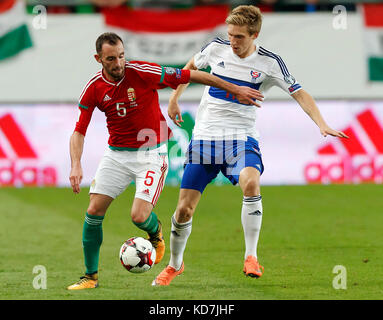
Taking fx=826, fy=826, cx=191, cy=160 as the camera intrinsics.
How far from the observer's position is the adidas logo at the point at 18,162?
1564cm

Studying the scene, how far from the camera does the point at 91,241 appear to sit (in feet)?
23.7

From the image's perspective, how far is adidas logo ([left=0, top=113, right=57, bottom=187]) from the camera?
51.3 feet

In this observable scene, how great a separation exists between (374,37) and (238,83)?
10022 millimetres

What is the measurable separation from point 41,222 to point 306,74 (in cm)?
716

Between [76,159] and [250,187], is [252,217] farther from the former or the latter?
[76,159]

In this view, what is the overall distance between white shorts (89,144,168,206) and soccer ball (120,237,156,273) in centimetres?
45

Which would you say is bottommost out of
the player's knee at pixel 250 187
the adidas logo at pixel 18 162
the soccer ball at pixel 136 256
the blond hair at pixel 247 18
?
the soccer ball at pixel 136 256

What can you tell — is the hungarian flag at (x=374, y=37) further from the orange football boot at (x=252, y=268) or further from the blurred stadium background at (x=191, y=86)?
the orange football boot at (x=252, y=268)

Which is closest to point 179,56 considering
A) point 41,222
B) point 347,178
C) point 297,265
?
point 347,178

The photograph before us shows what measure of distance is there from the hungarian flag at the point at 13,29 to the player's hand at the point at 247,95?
10365 mm

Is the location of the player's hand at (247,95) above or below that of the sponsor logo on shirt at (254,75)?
below

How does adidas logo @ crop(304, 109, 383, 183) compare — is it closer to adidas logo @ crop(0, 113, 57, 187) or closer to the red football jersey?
adidas logo @ crop(0, 113, 57, 187)

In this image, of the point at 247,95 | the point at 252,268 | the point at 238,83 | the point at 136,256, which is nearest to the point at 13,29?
the point at 238,83

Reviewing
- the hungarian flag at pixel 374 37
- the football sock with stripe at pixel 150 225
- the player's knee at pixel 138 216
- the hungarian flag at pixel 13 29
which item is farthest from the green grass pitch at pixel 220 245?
the hungarian flag at pixel 13 29
